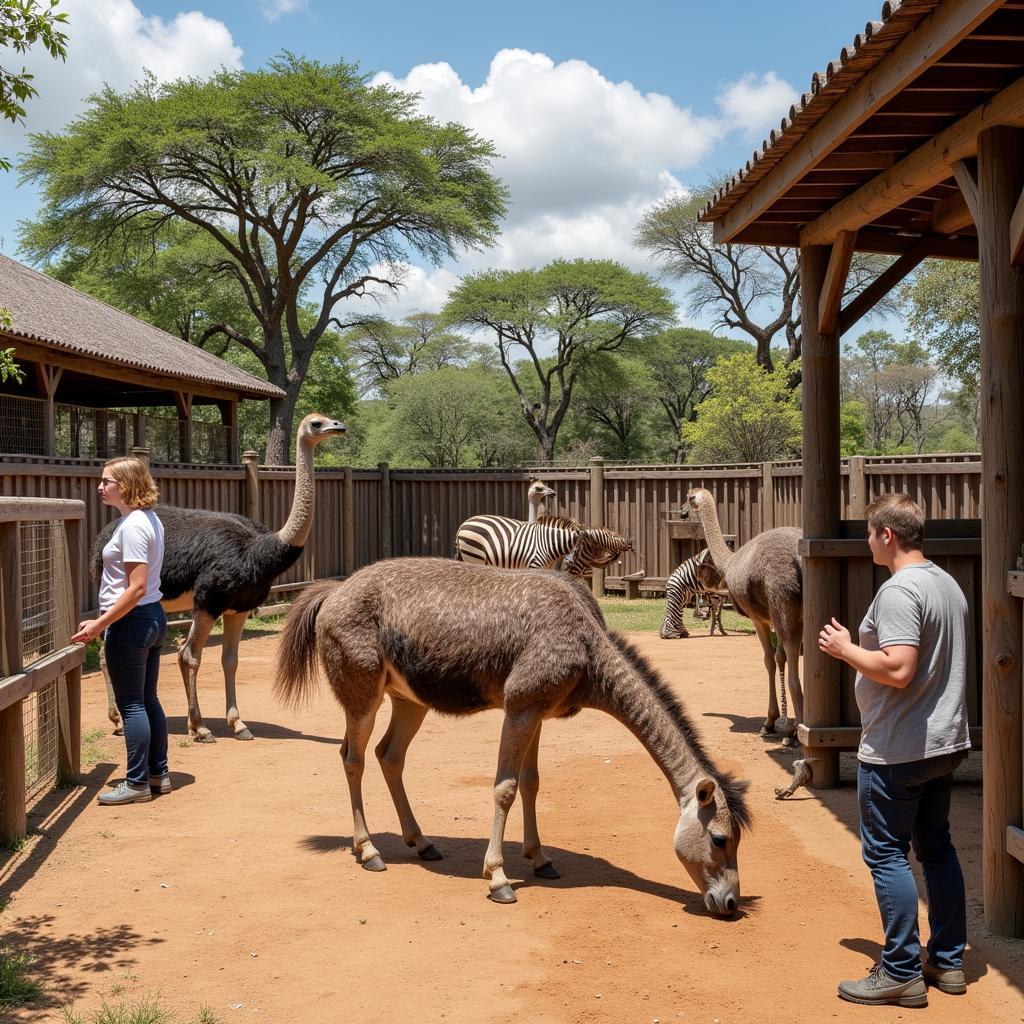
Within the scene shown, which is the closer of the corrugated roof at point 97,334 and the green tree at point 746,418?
the corrugated roof at point 97,334

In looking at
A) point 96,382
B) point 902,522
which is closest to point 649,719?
point 902,522

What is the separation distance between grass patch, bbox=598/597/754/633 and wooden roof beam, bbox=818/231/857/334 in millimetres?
7908

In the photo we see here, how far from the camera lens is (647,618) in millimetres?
16844

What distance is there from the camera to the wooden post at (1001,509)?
195 inches

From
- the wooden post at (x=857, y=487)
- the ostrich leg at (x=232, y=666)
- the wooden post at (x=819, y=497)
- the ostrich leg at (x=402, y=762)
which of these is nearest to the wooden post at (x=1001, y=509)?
the wooden post at (x=819, y=497)

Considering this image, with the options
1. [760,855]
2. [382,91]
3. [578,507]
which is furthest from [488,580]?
[382,91]

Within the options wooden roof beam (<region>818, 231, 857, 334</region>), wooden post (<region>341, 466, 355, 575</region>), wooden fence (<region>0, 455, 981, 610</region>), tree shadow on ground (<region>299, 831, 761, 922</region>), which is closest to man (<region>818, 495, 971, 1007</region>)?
tree shadow on ground (<region>299, 831, 761, 922</region>)

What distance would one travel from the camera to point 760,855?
6121mm

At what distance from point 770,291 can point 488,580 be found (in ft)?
145

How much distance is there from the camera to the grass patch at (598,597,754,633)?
16031mm

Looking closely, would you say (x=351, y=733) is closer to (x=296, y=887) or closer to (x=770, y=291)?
(x=296, y=887)

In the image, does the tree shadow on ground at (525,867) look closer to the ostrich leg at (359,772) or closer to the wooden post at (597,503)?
the ostrich leg at (359,772)

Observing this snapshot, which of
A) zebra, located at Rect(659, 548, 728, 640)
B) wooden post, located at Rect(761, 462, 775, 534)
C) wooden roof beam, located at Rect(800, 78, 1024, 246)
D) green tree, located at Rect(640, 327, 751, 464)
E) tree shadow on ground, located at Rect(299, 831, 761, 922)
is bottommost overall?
tree shadow on ground, located at Rect(299, 831, 761, 922)

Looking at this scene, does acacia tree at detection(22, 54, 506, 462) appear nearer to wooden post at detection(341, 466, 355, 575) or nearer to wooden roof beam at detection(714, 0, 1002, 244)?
wooden post at detection(341, 466, 355, 575)
